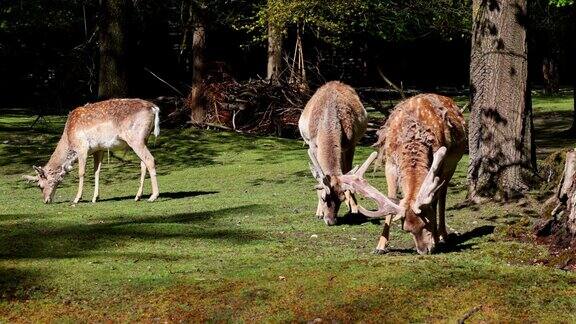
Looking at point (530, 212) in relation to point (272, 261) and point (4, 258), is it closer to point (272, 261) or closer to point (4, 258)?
point (272, 261)

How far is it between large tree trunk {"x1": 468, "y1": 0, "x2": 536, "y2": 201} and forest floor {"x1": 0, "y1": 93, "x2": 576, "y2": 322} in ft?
1.24

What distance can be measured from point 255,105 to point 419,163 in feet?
62.1

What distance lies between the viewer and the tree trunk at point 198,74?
27828 mm

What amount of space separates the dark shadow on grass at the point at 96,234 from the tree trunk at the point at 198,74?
50.0 feet

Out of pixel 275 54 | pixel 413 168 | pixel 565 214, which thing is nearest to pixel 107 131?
pixel 413 168

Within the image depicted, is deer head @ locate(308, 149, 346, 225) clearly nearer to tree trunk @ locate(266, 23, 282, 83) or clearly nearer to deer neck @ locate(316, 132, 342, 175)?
deer neck @ locate(316, 132, 342, 175)

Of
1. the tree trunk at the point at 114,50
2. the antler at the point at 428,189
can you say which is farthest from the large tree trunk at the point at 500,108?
the tree trunk at the point at 114,50

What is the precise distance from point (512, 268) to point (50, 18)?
32398mm

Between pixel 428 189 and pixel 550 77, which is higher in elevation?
pixel 428 189

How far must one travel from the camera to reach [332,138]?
13109 mm

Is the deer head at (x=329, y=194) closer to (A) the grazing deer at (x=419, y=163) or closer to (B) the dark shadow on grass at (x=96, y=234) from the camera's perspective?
(B) the dark shadow on grass at (x=96, y=234)

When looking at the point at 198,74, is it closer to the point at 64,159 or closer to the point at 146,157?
the point at 64,159

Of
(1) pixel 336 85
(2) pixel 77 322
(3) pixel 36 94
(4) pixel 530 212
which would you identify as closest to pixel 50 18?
(3) pixel 36 94

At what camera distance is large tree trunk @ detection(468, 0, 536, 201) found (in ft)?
39.6
